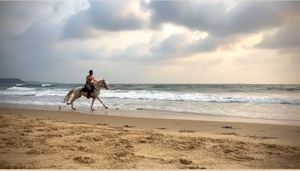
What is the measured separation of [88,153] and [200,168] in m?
1.26

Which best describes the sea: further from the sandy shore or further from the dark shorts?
the sandy shore

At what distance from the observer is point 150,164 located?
2217 millimetres

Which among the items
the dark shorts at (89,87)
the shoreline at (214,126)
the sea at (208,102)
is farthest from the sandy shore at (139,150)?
the dark shorts at (89,87)

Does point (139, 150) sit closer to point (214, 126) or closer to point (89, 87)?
point (214, 126)

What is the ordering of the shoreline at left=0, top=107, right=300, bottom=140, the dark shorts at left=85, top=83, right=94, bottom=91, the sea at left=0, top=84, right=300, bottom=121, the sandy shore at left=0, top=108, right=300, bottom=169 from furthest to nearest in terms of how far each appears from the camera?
the dark shorts at left=85, top=83, right=94, bottom=91 → the sea at left=0, top=84, right=300, bottom=121 → the shoreline at left=0, top=107, right=300, bottom=140 → the sandy shore at left=0, top=108, right=300, bottom=169

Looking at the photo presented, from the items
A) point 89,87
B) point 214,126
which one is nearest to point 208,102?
point 214,126

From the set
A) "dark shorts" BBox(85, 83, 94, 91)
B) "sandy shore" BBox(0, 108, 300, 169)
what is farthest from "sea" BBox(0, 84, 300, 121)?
"sandy shore" BBox(0, 108, 300, 169)

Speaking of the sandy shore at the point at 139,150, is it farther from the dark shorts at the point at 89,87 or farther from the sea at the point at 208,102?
the dark shorts at the point at 89,87

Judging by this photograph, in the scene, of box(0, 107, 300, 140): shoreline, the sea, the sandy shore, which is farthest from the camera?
the sea

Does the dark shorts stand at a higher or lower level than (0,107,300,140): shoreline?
higher

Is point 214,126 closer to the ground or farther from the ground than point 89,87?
closer to the ground

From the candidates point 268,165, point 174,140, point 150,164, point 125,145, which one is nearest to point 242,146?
point 268,165

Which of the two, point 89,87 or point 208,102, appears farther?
point 208,102

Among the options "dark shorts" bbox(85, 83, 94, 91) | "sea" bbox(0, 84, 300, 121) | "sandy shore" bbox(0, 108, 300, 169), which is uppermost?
"dark shorts" bbox(85, 83, 94, 91)
